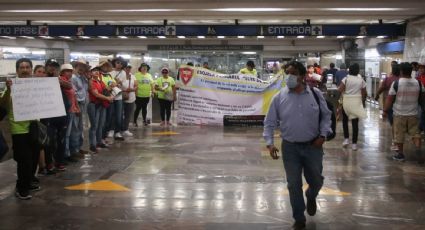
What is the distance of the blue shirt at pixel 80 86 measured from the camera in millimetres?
8117

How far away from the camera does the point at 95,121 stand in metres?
8.99

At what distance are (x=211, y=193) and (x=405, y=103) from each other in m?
3.82

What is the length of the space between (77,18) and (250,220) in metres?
10.7

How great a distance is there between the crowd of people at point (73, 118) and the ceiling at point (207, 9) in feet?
5.57

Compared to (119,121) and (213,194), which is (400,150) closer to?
(213,194)

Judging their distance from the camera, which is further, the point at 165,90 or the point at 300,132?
the point at 165,90

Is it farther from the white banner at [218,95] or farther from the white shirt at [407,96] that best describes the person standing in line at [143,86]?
the white shirt at [407,96]

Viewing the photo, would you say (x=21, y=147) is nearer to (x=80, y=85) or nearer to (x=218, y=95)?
(x=80, y=85)

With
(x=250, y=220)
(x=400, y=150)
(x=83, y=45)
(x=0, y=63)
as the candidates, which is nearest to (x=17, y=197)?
(x=250, y=220)

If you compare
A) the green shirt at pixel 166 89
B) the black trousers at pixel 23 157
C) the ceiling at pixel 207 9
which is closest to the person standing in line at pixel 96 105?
the ceiling at pixel 207 9

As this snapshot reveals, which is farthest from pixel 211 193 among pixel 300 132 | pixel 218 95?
pixel 218 95

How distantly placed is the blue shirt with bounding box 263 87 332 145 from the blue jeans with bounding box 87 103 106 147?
487 centimetres

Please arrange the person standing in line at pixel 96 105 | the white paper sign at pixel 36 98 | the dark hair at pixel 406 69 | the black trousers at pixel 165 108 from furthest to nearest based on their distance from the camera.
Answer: the black trousers at pixel 165 108, the person standing in line at pixel 96 105, the dark hair at pixel 406 69, the white paper sign at pixel 36 98

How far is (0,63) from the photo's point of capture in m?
16.5
